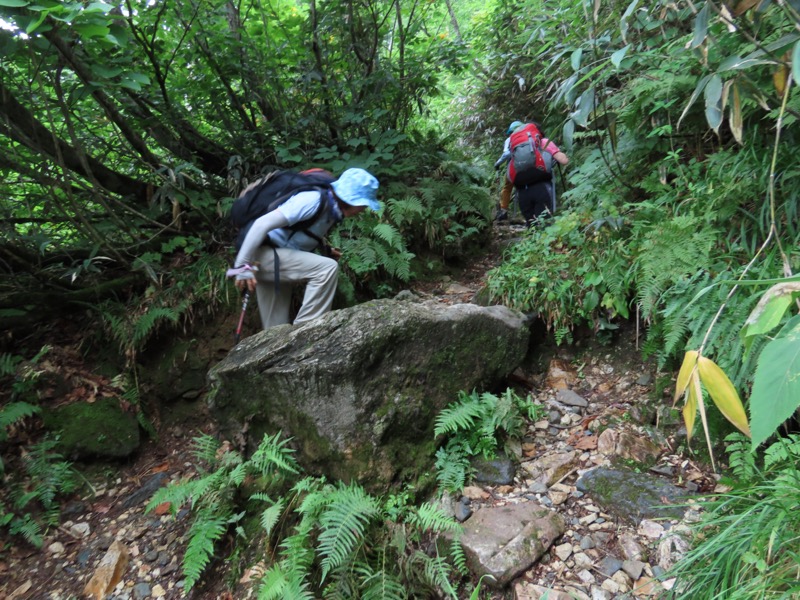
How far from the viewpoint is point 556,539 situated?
2.80 m

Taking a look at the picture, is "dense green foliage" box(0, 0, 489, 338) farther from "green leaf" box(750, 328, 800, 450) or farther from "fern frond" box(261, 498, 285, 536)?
"green leaf" box(750, 328, 800, 450)

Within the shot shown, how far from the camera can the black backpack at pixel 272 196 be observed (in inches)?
167

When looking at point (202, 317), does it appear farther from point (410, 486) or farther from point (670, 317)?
point (670, 317)

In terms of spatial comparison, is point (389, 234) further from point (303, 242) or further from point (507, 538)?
point (507, 538)

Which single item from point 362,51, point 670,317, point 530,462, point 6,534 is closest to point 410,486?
point 530,462

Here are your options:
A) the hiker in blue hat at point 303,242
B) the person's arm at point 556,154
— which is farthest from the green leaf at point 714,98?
the person's arm at point 556,154

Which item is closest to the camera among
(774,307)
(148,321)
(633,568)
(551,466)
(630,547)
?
(774,307)

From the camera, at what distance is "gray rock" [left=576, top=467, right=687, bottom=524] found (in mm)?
2764

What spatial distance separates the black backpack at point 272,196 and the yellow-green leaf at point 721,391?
3.64 meters

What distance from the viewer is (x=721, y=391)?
1125 millimetres

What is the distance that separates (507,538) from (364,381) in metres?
1.49

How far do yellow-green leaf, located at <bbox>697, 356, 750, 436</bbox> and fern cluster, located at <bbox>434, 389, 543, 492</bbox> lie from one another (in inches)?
96.4

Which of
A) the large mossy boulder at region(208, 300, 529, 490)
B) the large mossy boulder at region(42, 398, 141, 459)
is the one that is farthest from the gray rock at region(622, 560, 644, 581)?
the large mossy boulder at region(42, 398, 141, 459)

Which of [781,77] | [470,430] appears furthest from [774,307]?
[470,430]
